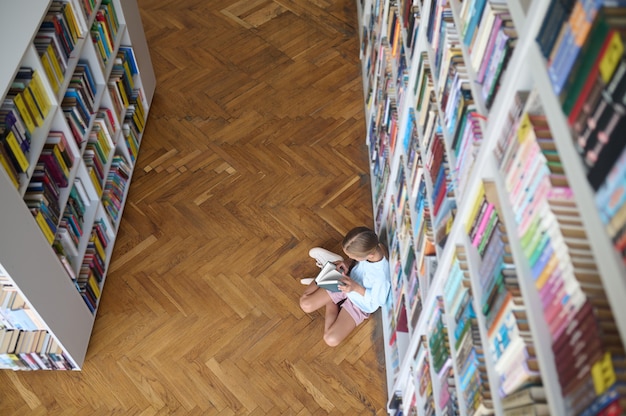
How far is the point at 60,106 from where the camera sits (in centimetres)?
237

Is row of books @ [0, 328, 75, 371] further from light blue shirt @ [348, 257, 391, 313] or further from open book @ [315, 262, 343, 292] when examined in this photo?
light blue shirt @ [348, 257, 391, 313]

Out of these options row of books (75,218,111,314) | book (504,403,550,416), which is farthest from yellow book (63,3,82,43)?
book (504,403,550,416)

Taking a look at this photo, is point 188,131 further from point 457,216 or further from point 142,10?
point 457,216

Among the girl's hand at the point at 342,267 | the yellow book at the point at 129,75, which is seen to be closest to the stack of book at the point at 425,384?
the girl's hand at the point at 342,267

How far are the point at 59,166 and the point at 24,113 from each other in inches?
12.3

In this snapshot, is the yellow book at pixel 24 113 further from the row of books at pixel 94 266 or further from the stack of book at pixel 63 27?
the row of books at pixel 94 266

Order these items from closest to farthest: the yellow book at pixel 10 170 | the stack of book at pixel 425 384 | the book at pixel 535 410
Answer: the book at pixel 535 410, the stack of book at pixel 425 384, the yellow book at pixel 10 170

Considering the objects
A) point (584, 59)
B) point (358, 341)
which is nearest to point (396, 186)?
point (358, 341)

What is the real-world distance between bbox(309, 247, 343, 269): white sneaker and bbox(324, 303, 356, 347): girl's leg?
243 mm

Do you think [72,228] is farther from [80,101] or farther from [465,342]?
[465,342]

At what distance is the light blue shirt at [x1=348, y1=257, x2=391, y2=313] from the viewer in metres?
2.63

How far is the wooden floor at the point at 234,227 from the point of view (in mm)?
2568

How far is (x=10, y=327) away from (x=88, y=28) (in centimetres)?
127

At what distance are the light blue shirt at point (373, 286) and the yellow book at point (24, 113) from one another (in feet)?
4.71
